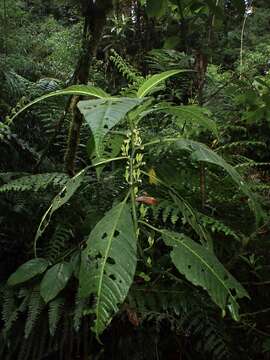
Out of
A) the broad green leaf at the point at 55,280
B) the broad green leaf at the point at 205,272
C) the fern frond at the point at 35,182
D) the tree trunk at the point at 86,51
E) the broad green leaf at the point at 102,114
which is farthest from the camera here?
the tree trunk at the point at 86,51

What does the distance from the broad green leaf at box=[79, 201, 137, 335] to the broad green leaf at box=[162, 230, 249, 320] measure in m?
0.17

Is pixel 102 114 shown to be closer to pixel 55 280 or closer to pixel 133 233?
pixel 133 233

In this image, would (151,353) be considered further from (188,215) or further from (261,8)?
(261,8)

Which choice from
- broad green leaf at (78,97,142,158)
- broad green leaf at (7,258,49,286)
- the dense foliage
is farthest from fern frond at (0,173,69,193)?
broad green leaf at (78,97,142,158)

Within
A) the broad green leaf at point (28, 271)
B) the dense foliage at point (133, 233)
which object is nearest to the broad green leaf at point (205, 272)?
the dense foliage at point (133, 233)

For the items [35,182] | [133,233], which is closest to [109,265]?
[133,233]

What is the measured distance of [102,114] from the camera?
3.65 ft

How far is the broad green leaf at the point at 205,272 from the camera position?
133cm

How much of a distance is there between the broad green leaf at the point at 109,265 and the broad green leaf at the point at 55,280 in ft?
1.08

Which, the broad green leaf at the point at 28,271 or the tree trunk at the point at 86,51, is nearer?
the broad green leaf at the point at 28,271

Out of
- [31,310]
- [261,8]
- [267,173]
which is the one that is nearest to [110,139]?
[31,310]

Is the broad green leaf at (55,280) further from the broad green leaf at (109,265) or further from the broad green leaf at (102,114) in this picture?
the broad green leaf at (102,114)

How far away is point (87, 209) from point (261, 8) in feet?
24.4

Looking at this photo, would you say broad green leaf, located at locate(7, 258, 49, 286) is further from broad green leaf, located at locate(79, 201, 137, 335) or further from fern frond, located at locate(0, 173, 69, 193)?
broad green leaf, located at locate(79, 201, 137, 335)
